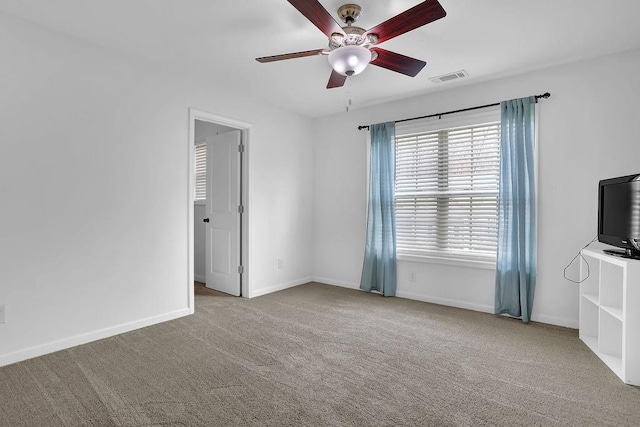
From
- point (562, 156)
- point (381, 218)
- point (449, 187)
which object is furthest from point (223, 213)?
point (562, 156)

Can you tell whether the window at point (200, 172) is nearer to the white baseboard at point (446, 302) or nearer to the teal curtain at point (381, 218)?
the teal curtain at point (381, 218)

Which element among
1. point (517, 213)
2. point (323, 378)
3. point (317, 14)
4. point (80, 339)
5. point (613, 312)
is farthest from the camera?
point (517, 213)

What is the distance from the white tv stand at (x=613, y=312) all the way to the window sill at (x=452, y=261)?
848mm

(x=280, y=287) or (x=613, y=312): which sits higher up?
(x=613, y=312)

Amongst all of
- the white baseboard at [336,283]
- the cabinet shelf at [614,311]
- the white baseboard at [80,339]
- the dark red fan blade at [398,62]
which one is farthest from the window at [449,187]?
the white baseboard at [80,339]

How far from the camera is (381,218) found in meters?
4.50

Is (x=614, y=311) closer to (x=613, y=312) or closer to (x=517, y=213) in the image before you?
(x=613, y=312)

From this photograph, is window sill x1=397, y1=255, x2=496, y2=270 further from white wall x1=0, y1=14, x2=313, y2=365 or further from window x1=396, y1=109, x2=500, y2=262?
white wall x1=0, y1=14, x2=313, y2=365

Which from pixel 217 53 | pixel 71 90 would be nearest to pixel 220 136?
pixel 217 53

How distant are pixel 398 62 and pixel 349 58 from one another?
19.3 inches

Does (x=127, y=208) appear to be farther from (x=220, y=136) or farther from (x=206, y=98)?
(x=220, y=136)

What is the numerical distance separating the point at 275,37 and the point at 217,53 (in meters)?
0.64

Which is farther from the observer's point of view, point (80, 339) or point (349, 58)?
point (80, 339)

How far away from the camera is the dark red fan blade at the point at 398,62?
99.0 inches
